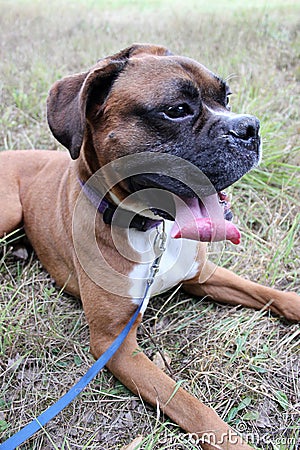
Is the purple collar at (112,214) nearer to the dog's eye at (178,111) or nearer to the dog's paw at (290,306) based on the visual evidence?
the dog's eye at (178,111)

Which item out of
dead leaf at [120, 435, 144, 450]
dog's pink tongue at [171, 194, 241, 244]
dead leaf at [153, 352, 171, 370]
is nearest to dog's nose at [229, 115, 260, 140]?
dog's pink tongue at [171, 194, 241, 244]

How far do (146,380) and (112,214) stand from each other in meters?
0.85

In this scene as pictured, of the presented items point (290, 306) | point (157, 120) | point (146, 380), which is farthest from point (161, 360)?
point (157, 120)

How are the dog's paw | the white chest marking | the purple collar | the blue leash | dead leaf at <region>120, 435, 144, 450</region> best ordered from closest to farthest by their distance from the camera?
the blue leash → dead leaf at <region>120, 435, 144, 450</region> → the purple collar → the white chest marking → the dog's paw

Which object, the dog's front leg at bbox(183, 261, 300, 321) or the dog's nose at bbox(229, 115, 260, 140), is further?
the dog's front leg at bbox(183, 261, 300, 321)

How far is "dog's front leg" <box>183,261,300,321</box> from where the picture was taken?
299cm

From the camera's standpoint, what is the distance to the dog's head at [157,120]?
229 centimetres

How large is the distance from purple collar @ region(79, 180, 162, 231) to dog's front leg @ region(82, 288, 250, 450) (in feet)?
1.31

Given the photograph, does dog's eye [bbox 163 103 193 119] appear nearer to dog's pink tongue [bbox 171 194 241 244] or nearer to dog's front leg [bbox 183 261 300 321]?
dog's pink tongue [bbox 171 194 241 244]

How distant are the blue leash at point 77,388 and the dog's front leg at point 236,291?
0.50m

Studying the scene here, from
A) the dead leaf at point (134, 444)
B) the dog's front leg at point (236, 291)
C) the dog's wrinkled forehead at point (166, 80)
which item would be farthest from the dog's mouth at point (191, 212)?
the dead leaf at point (134, 444)

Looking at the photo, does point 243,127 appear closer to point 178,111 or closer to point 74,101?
point 178,111

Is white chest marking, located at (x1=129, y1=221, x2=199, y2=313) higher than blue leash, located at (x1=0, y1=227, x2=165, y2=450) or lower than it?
higher

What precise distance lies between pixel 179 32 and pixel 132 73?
432 cm
